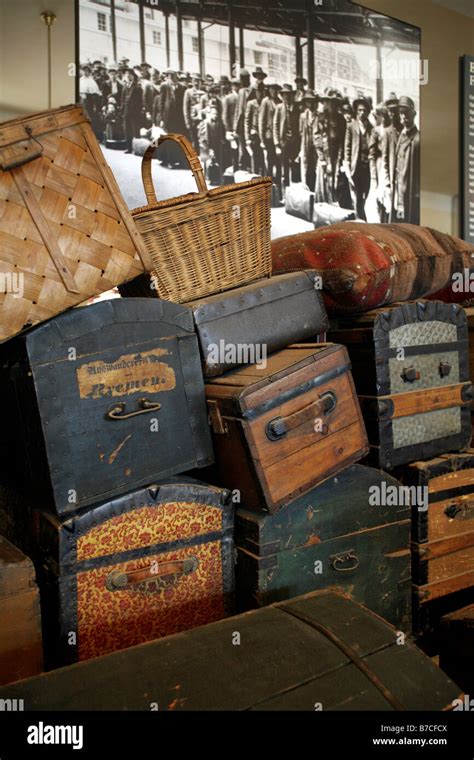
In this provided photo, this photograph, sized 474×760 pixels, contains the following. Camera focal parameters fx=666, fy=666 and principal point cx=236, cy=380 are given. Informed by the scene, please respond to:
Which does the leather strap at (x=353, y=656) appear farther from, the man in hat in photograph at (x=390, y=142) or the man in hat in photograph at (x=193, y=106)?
the man in hat in photograph at (x=390, y=142)

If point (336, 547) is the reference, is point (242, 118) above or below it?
above

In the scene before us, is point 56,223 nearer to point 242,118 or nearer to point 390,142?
point 242,118

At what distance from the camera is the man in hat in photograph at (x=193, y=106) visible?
321 cm

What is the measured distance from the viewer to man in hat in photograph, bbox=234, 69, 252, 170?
3400 millimetres

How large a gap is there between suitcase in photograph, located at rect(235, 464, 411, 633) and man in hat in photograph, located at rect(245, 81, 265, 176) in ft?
6.55

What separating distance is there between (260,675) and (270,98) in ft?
10.2

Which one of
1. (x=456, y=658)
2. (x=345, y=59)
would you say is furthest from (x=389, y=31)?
(x=456, y=658)

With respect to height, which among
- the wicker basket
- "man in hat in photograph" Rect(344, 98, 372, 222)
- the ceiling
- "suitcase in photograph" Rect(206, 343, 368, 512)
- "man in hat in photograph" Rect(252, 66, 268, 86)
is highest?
the ceiling

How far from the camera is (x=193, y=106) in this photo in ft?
10.6

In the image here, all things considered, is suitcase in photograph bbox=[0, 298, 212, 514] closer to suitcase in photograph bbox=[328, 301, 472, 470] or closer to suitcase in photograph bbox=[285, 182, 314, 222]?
suitcase in photograph bbox=[328, 301, 472, 470]

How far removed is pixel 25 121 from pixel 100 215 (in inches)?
10.7

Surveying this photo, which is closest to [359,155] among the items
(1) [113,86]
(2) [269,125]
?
(2) [269,125]
